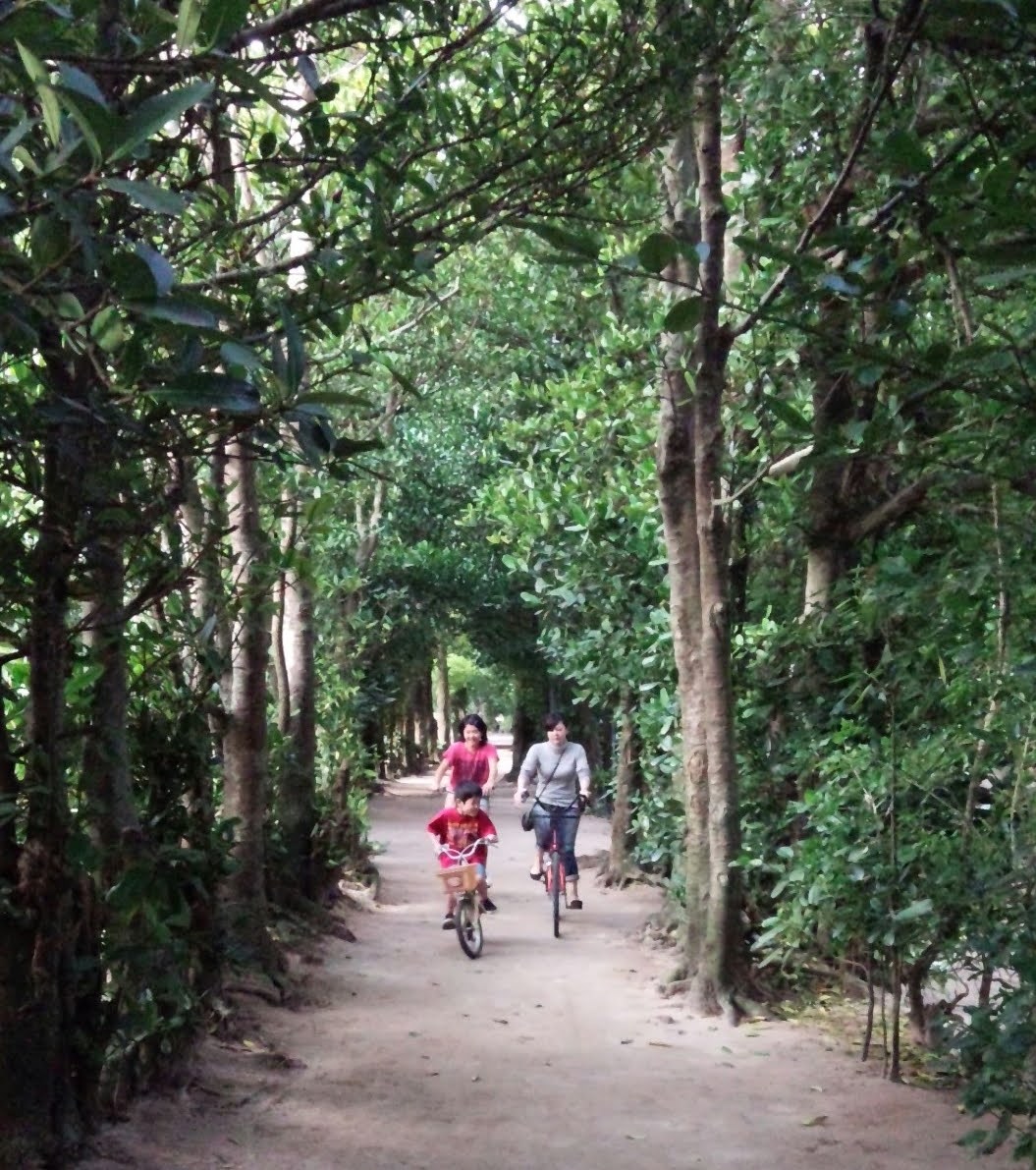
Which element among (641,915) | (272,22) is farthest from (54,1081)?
(641,915)

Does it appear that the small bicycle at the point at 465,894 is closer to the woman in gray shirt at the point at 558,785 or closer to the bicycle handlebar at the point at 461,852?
the bicycle handlebar at the point at 461,852

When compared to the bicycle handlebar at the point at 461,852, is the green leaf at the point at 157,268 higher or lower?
higher

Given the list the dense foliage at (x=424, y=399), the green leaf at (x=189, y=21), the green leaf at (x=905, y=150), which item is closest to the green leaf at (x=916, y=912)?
the dense foliage at (x=424, y=399)

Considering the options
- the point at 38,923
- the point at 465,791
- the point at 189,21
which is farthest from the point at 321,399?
the point at 465,791

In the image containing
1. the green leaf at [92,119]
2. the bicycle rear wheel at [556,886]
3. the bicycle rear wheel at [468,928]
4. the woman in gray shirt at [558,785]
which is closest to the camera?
the green leaf at [92,119]

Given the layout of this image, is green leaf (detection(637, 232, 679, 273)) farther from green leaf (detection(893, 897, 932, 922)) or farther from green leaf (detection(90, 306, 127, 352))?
green leaf (detection(893, 897, 932, 922))

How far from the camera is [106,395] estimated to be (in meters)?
3.43

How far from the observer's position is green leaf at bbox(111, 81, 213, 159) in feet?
7.17

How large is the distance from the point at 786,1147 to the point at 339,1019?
11.3 ft

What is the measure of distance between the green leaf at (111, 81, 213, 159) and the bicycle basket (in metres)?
9.86

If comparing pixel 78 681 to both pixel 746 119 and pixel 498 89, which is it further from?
pixel 746 119

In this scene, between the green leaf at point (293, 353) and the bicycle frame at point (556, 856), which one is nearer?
the green leaf at point (293, 353)

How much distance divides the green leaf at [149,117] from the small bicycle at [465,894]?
9.80 m

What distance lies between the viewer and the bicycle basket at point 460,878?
11594 mm
